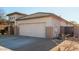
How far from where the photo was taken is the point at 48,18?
5.49 metres

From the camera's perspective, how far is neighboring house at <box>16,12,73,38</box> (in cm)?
543

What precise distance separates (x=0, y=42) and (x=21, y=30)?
0.91m

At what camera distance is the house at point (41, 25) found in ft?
17.8

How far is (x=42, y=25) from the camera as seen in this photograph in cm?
563

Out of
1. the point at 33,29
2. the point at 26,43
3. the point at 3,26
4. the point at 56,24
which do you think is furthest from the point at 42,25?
the point at 3,26

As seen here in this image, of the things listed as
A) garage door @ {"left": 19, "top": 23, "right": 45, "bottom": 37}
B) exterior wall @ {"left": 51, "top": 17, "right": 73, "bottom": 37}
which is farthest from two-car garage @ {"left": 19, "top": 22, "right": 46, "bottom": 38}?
exterior wall @ {"left": 51, "top": 17, "right": 73, "bottom": 37}

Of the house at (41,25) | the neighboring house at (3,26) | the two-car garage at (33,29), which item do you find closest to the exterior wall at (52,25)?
the house at (41,25)

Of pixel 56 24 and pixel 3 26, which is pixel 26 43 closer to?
pixel 3 26

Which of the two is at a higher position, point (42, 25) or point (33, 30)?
point (42, 25)

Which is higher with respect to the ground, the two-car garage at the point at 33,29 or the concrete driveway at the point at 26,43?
the two-car garage at the point at 33,29

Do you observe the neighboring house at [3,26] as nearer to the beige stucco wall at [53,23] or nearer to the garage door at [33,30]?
the garage door at [33,30]

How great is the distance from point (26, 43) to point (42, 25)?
2.92 ft
